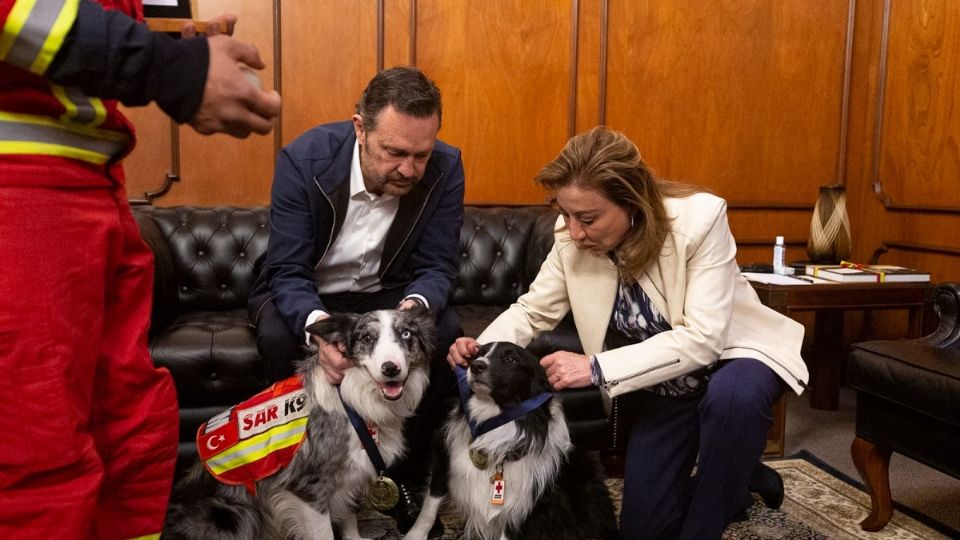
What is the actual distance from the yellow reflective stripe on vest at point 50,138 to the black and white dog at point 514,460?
1.31 m

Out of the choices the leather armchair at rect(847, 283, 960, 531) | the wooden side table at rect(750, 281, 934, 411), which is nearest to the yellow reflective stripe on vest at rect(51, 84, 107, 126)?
the leather armchair at rect(847, 283, 960, 531)

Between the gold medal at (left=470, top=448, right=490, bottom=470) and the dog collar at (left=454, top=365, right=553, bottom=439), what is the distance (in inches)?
1.7

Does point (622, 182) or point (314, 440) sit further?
point (314, 440)

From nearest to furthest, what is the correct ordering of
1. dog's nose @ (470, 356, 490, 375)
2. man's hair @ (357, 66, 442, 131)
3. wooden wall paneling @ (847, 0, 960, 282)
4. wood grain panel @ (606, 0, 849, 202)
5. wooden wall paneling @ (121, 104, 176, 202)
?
1. dog's nose @ (470, 356, 490, 375)
2. man's hair @ (357, 66, 442, 131)
3. wooden wall paneling @ (121, 104, 176, 202)
4. wooden wall paneling @ (847, 0, 960, 282)
5. wood grain panel @ (606, 0, 849, 202)

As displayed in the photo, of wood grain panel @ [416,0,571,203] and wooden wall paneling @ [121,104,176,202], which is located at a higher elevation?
wood grain panel @ [416,0,571,203]

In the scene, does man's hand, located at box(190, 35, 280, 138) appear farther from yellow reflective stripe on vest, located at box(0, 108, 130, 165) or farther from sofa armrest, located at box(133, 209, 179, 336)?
sofa armrest, located at box(133, 209, 179, 336)

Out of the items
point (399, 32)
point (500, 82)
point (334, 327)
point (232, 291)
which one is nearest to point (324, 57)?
point (399, 32)

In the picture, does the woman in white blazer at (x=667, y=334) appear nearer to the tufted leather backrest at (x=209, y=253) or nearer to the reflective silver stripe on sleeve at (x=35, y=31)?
the reflective silver stripe on sleeve at (x=35, y=31)

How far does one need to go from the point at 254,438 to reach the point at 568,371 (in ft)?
3.07

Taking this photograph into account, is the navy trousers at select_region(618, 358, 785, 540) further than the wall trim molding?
No

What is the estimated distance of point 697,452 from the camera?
2369 millimetres

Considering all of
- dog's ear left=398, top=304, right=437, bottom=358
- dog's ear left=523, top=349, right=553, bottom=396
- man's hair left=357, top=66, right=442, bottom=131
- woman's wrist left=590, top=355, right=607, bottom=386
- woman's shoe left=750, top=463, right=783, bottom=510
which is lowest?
woman's shoe left=750, top=463, right=783, bottom=510

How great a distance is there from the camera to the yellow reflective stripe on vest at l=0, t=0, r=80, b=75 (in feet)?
2.68

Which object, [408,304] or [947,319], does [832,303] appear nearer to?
[947,319]
